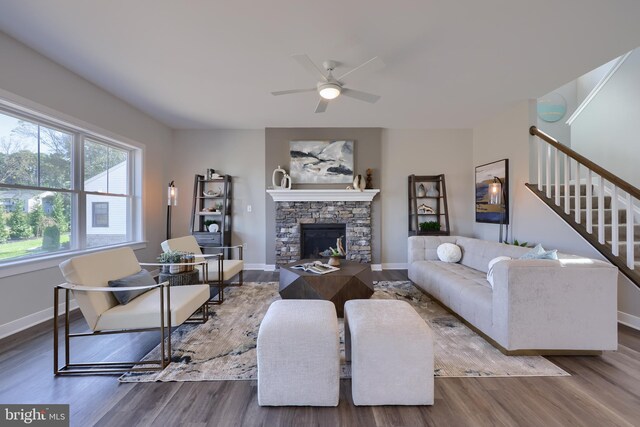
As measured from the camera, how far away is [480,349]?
7.31ft

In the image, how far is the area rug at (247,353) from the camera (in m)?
1.90

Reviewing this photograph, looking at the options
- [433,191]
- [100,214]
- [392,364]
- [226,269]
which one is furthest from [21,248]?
[433,191]

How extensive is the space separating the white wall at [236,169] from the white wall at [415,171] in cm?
245

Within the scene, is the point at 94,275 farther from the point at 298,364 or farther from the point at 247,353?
the point at 298,364

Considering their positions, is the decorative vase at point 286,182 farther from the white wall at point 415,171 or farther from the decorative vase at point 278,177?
the white wall at point 415,171

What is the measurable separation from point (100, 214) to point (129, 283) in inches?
88.8

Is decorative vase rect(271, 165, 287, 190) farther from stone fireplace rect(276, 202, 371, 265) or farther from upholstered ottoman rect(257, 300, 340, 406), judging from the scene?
upholstered ottoman rect(257, 300, 340, 406)

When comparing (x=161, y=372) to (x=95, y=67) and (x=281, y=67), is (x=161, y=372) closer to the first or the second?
(x=281, y=67)

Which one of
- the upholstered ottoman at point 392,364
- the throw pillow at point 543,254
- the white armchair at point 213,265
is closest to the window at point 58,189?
the white armchair at point 213,265

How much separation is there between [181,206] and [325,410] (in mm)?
4754

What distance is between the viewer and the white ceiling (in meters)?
2.10

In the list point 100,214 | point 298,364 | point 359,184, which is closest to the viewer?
point 298,364

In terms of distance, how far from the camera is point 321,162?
509 centimetres

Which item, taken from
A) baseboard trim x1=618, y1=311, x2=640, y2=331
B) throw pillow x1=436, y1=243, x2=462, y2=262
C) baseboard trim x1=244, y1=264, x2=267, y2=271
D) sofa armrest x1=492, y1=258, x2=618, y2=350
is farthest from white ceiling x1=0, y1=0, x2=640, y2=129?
baseboard trim x1=244, y1=264, x2=267, y2=271
